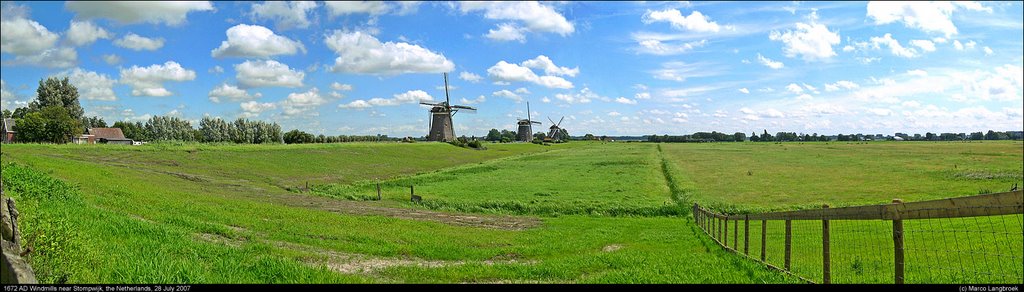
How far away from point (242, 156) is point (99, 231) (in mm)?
56972

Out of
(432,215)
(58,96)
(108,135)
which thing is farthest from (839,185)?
(108,135)

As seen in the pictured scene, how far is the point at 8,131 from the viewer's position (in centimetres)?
9050

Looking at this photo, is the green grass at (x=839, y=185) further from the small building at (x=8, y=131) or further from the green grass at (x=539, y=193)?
the small building at (x=8, y=131)

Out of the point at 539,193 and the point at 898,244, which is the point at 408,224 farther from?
the point at 539,193

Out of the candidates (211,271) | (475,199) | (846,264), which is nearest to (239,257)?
(211,271)

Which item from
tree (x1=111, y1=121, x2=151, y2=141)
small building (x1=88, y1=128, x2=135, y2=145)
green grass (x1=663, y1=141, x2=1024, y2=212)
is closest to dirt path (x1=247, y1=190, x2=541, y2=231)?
green grass (x1=663, y1=141, x2=1024, y2=212)

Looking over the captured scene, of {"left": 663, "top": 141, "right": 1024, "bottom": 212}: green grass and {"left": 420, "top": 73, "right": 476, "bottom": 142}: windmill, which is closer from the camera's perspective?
{"left": 663, "top": 141, "right": 1024, "bottom": 212}: green grass

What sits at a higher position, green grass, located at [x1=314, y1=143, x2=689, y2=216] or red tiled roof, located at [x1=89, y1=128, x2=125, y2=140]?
red tiled roof, located at [x1=89, y1=128, x2=125, y2=140]

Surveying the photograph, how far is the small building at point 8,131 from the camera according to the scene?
8969 cm

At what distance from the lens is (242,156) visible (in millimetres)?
63469

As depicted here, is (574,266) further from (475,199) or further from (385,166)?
(385,166)

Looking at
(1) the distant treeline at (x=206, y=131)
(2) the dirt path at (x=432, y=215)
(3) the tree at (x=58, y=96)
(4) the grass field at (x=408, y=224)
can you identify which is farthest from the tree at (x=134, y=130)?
(2) the dirt path at (x=432, y=215)

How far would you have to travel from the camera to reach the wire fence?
518cm

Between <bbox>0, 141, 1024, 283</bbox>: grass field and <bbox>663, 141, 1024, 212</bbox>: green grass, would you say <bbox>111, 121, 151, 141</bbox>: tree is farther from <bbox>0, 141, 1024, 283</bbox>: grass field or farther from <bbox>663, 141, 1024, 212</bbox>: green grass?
<bbox>663, 141, 1024, 212</bbox>: green grass
